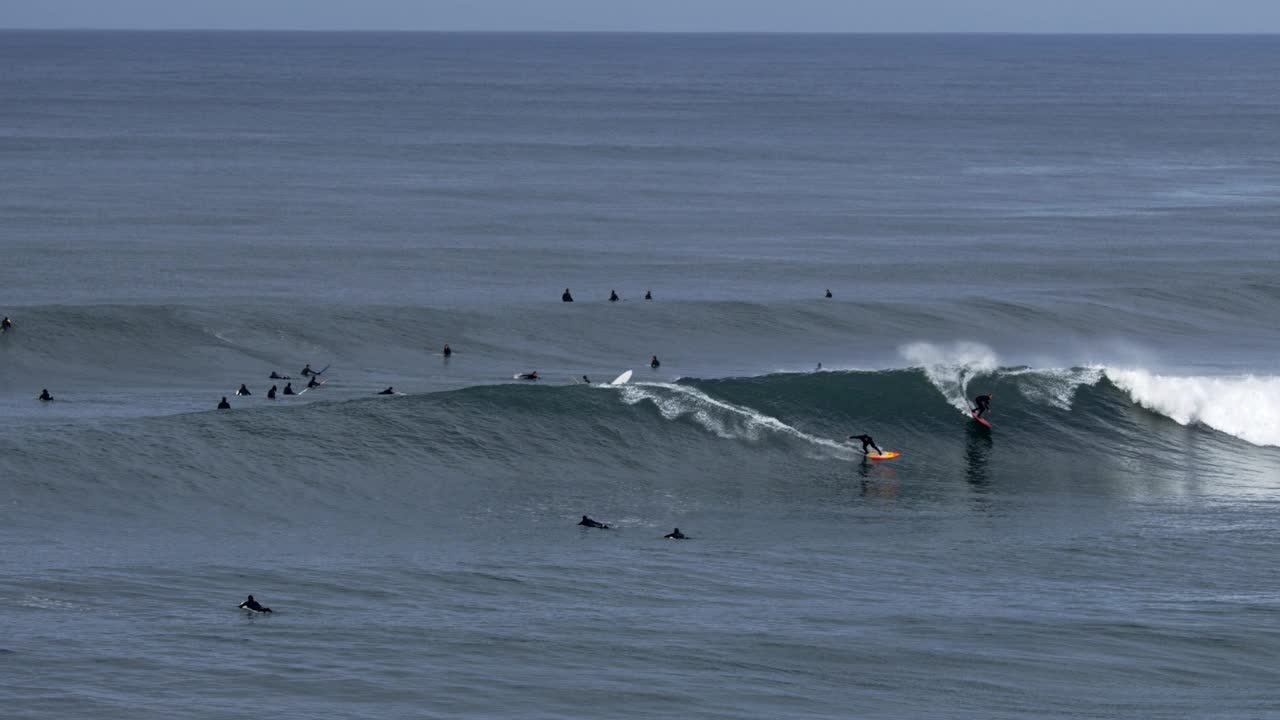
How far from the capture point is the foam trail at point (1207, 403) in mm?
43406

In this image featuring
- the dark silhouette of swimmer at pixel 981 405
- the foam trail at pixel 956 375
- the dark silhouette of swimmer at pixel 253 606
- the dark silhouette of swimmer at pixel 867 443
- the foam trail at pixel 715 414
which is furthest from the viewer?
the foam trail at pixel 956 375

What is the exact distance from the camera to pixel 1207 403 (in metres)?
43.9

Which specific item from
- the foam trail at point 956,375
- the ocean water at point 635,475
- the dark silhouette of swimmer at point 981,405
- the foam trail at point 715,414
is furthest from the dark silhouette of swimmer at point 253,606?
the foam trail at point 956,375

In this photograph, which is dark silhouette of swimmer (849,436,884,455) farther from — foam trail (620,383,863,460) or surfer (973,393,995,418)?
surfer (973,393,995,418)

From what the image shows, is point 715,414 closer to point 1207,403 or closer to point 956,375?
point 956,375

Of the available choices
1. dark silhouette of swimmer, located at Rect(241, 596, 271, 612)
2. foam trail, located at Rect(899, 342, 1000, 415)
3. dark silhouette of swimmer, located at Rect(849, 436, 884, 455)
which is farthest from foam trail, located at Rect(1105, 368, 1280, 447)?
dark silhouette of swimmer, located at Rect(241, 596, 271, 612)

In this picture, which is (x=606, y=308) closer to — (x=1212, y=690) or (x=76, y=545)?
(x=76, y=545)

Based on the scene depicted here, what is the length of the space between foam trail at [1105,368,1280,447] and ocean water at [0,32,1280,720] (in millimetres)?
129

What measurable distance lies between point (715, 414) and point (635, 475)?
389 centimetres

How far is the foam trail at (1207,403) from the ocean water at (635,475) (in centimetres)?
13

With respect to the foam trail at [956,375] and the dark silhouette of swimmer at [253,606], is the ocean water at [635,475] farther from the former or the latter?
the dark silhouette of swimmer at [253,606]

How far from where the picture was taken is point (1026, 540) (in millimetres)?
32844

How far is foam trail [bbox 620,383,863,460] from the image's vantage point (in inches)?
1586

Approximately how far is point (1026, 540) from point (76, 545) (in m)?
17.9
